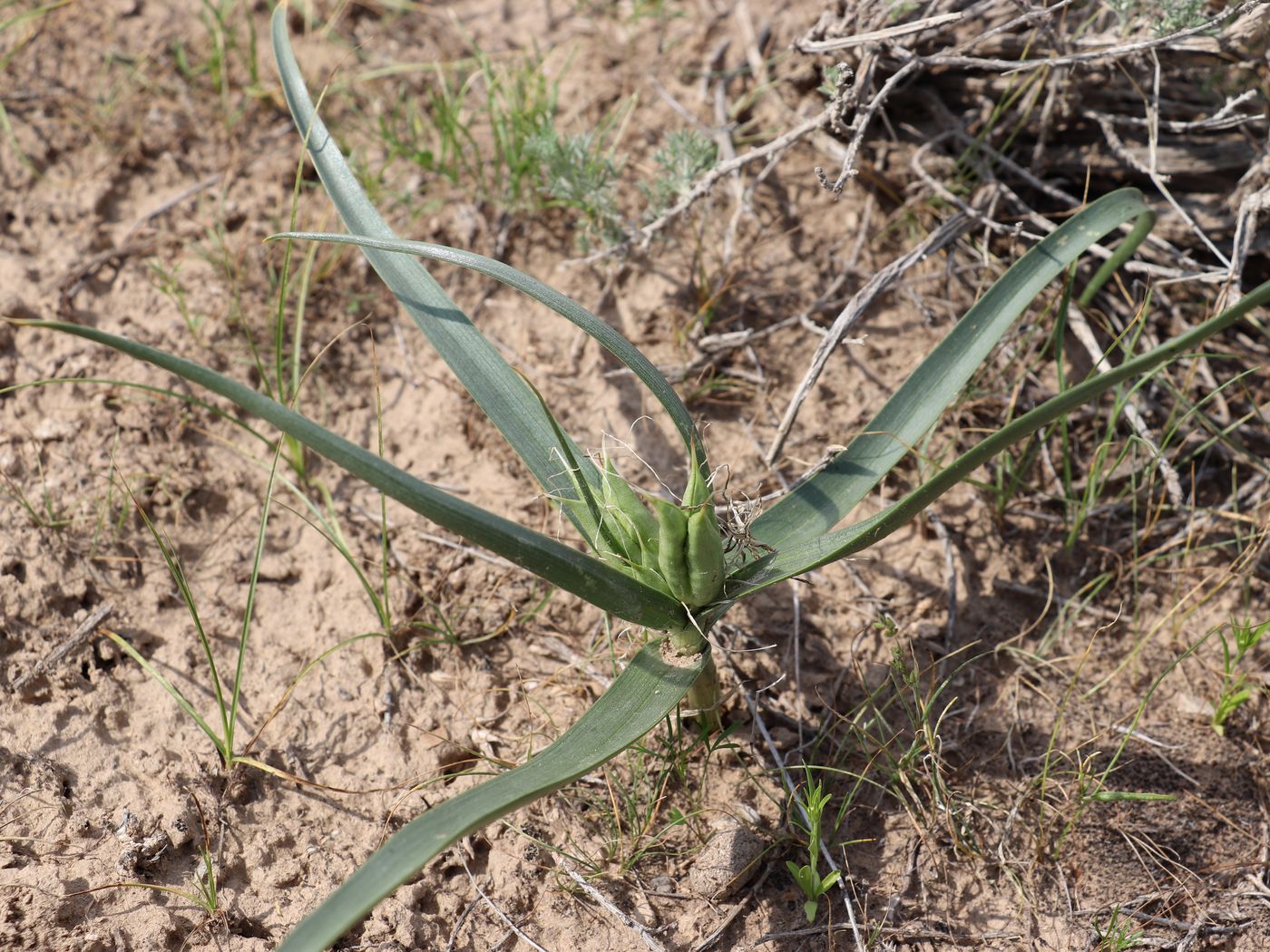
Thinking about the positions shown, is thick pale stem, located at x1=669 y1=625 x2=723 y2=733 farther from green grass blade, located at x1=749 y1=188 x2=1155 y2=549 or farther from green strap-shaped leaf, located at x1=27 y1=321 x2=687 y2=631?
green grass blade, located at x1=749 y1=188 x2=1155 y2=549

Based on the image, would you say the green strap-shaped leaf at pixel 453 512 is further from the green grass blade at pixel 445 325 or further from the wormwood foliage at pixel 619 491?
the green grass blade at pixel 445 325

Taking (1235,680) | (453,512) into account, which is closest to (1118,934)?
(1235,680)

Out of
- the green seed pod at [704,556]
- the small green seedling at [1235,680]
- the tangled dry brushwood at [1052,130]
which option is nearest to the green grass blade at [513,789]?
the green seed pod at [704,556]

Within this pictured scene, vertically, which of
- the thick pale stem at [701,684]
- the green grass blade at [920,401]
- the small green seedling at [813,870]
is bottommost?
the small green seedling at [813,870]

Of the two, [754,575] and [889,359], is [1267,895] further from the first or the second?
[889,359]

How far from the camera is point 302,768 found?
68.6 inches

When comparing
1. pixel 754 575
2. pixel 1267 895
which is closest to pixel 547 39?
pixel 754 575

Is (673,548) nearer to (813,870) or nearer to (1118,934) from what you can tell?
(813,870)

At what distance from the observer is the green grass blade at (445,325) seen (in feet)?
A: 5.26

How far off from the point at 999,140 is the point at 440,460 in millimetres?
1540

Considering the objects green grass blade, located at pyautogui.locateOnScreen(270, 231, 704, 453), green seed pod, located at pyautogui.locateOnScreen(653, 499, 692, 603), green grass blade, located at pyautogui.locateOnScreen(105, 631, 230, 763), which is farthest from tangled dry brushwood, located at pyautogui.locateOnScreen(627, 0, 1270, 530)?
green grass blade, located at pyautogui.locateOnScreen(105, 631, 230, 763)

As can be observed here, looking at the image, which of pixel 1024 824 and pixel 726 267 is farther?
pixel 726 267

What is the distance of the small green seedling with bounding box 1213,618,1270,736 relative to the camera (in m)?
1.74

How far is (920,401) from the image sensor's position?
1.65m
